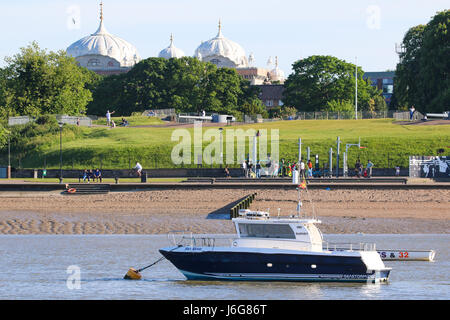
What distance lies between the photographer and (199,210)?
55.5 m

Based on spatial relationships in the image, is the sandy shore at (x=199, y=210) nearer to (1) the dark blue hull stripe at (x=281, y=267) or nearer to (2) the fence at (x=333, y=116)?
(1) the dark blue hull stripe at (x=281, y=267)

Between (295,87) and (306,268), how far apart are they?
385 feet

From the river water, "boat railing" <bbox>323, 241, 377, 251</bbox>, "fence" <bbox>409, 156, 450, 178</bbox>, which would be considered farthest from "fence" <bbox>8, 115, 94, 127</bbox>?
"boat railing" <bbox>323, 241, 377, 251</bbox>

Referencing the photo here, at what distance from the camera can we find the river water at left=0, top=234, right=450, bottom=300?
30.6 metres

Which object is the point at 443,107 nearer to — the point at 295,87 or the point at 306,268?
the point at 295,87

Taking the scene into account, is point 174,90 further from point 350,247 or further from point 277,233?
point 277,233

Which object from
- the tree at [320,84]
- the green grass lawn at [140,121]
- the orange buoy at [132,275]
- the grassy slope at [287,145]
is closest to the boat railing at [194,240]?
the orange buoy at [132,275]

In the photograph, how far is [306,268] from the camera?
3173cm

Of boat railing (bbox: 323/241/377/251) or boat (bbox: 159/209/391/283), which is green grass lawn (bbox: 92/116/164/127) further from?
boat (bbox: 159/209/391/283)

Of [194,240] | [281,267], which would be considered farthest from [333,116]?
[281,267]

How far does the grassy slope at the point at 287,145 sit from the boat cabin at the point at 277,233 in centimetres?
4958

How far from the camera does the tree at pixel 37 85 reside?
117m

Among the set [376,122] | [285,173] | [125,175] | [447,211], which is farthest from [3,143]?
[447,211]
